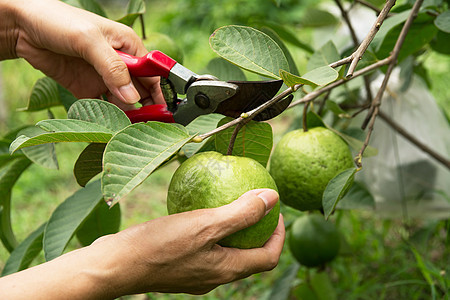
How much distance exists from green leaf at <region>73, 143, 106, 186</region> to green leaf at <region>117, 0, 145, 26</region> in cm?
53

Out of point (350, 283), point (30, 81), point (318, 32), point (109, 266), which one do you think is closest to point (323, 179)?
point (109, 266)

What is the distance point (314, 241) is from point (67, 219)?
32.4 inches

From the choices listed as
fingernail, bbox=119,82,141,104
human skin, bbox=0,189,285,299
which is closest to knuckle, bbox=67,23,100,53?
fingernail, bbox=119,82,141,104

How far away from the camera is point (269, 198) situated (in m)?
0.80

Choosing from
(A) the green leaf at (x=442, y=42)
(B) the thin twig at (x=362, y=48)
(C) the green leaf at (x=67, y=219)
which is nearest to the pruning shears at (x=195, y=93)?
(B) the thin twig at (x=362, y=48)

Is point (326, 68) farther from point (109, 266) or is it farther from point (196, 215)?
point (109, 266)

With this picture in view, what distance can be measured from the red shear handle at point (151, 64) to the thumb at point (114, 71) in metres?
0.02

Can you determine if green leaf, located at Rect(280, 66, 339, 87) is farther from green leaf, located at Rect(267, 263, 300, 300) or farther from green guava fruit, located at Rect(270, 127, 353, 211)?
green leaf, located at Rect(267, 263, 300, 300)

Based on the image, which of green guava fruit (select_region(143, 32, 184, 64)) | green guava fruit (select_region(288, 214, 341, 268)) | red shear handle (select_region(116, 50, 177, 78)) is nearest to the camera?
red shear handle (select_region(116, 50, 177, 78))

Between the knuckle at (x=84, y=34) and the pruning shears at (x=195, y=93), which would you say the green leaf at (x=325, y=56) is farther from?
the knuckle at (x=84, y=34)

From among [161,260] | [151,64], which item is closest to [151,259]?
[161,260]

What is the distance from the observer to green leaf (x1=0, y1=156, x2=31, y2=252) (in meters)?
1.18

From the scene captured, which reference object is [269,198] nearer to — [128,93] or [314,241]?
[128,93]

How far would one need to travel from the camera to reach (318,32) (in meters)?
2.35
